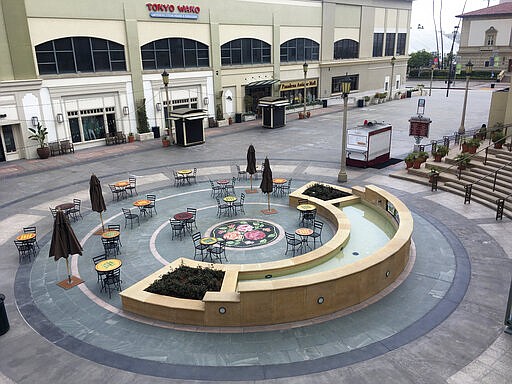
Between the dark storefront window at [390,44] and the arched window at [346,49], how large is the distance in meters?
8.75

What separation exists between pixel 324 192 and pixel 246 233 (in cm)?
485

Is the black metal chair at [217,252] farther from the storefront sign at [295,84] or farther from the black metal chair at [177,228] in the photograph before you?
the storefront sign at [295,84]

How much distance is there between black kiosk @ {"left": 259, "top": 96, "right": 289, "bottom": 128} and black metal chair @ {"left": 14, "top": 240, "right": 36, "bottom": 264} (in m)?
26.8

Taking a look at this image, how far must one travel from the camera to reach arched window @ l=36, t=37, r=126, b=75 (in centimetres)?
2994

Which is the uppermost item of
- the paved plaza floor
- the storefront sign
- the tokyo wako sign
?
the tokyo wako sign

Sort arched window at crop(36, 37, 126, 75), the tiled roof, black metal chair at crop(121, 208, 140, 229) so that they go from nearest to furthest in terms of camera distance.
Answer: black metal chair at crop(121, 208, 140, 229) < arched window at crop(36, 37, 126, 75) < the tiled roof

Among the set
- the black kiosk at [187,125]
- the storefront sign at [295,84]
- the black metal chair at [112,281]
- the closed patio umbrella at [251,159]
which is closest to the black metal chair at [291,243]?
the black metal chair at [112,281]

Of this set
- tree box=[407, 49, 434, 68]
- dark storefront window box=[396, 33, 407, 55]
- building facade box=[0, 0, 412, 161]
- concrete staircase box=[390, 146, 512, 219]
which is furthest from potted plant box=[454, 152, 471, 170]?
tree box=[407, 49, 434, 68]

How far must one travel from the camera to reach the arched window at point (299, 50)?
4831 cm

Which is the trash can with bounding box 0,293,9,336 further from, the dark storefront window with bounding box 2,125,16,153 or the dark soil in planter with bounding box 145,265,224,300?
the dark storefront window with bounding box 2,125,16,153

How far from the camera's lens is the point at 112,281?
42.4 feet

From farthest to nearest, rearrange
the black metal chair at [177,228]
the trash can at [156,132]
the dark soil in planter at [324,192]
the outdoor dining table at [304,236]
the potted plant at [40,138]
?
the trash can at [156,132], the potted plant at [40,138], the dark soil in planter at [324,192], the black metal chair at [177,228], the outdoor dining table at [304,236]

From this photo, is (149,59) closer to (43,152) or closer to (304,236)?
(43,152)

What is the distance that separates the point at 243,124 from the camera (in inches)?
1676
